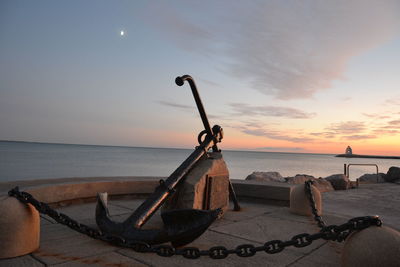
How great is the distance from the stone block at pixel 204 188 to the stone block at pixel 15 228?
5.82ft

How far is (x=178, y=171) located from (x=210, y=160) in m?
0.88

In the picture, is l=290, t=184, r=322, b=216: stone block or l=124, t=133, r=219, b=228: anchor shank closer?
l=124, t=133, r=219, b=228: anchor shank

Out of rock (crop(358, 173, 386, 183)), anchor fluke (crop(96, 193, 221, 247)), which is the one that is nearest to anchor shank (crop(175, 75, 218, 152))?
anchor fluke (crop(96, 193, 221, 247))

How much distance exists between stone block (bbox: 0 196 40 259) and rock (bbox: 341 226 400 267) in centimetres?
265

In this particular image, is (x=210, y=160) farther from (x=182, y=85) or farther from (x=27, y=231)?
(x=27, y=231)

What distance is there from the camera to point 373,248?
1953 mm

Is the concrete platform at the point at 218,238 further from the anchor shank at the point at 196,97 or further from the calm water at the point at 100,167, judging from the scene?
the calm water at the point at 100,167

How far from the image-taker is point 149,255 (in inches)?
109

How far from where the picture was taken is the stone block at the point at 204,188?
384 cm

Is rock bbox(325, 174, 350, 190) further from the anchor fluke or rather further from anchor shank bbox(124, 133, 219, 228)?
the anchor fluke

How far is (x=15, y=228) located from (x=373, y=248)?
2836mm

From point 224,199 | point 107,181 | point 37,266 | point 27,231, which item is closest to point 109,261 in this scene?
point 37,266

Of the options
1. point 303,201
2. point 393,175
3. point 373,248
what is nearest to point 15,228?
point 373,248

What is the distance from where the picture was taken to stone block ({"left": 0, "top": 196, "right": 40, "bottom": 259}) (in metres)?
2.51
